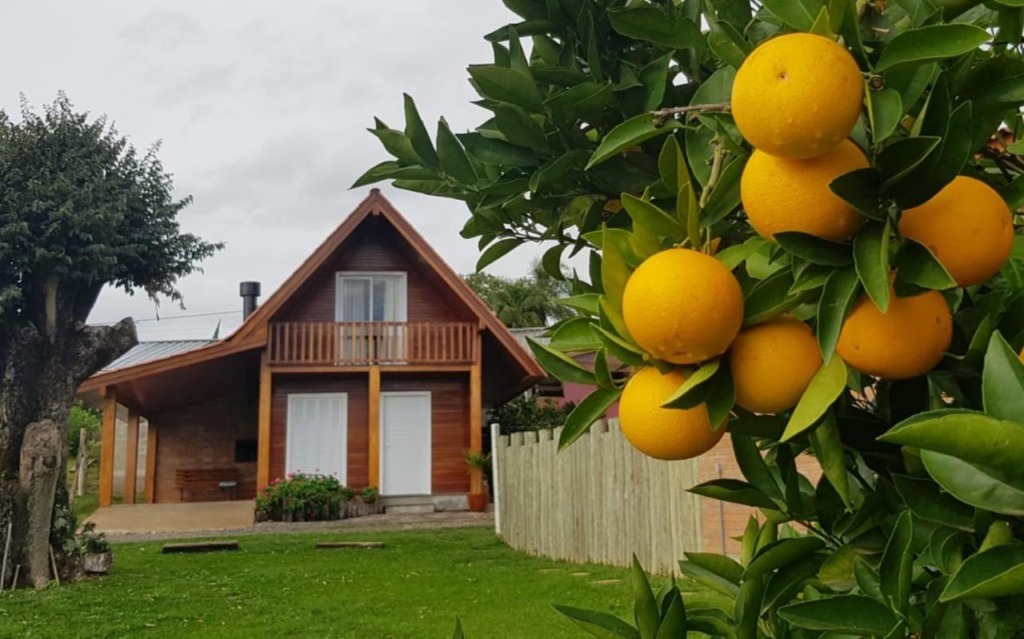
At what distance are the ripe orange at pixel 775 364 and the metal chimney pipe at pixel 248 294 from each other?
28.4 metres

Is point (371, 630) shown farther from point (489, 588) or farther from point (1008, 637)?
point (1008, 637)

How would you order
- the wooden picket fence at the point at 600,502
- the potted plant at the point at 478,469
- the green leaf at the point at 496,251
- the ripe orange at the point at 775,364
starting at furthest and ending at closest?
the potted plant at the point at 478,469 → the wooden picket fence at the point at 600,502 → the green leaf at the point at 496,251 → the ripe orange at the point at 775,364

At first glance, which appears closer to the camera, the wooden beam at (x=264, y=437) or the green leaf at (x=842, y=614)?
the green leaf at (x=842, y=614)

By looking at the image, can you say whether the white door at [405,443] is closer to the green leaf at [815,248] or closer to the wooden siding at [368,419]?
the wooden siding at [368,419]

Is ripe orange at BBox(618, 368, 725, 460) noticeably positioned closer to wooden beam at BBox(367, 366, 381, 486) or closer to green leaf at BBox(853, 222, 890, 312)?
green leaf at BBox(853, 222, 890, 312)

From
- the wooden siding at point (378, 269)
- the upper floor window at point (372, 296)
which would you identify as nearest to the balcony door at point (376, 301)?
the upper floor window at point (372, 296)

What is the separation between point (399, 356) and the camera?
1989 cm

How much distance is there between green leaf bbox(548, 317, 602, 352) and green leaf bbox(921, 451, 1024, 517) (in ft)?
1.46

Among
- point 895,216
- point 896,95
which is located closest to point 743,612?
point 895,216

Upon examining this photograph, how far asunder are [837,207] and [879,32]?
256 millimetres

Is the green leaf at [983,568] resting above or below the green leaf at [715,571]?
above

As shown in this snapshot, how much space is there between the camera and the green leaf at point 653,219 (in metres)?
0.97

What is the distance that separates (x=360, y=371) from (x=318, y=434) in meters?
1.78

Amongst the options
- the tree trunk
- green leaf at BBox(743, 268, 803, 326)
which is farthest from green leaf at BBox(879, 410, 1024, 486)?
the tree trunk
